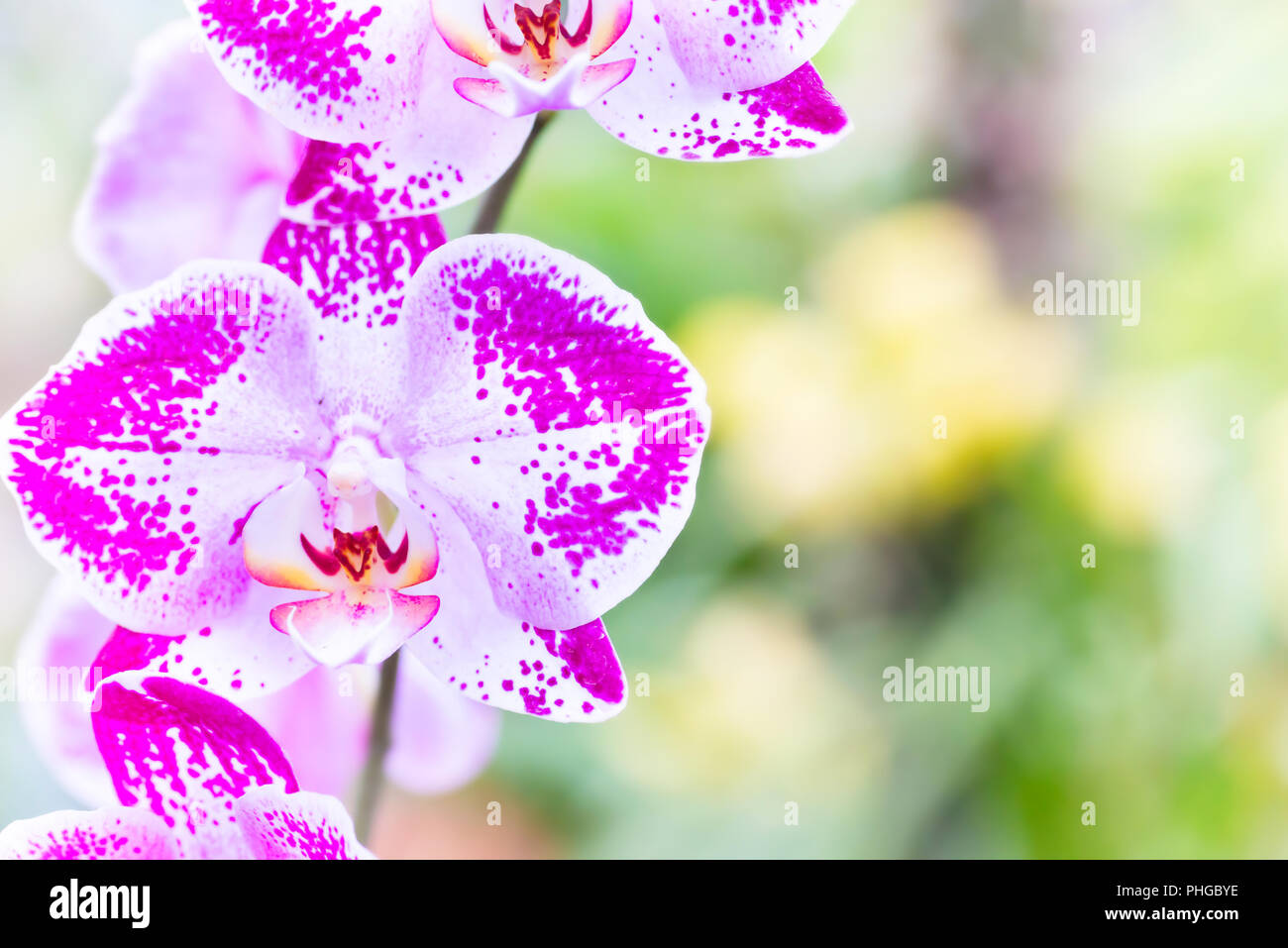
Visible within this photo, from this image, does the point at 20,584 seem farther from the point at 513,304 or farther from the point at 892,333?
the point at 892,333

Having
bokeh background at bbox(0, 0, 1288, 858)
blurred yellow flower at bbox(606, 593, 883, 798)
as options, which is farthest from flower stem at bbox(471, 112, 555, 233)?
blurred yellow flower at bbox(606, 593, 883, 798)

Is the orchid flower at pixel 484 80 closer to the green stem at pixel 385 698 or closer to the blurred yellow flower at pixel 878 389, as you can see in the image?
the green stem at pixel 385 698

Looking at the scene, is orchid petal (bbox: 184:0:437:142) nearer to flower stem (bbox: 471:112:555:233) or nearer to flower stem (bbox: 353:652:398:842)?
flower stem (bbox: 471:112:555:233)

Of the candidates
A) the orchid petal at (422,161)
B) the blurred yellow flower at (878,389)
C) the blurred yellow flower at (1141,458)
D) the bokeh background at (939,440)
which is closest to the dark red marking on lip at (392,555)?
the orchid petal at (422,161)

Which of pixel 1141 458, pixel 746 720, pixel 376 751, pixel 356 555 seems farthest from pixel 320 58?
pixel 1141 458

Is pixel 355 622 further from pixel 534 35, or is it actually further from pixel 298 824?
pixel 534 35
